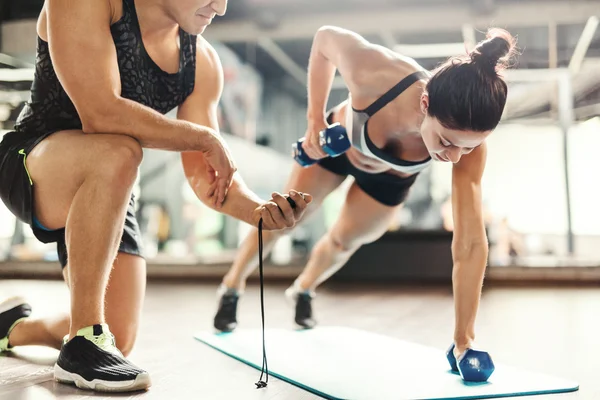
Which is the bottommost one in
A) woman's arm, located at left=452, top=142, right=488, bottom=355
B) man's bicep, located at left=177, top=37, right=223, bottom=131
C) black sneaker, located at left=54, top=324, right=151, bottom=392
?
black sneaker, located at left=54, top=324, right=151, bottom=392

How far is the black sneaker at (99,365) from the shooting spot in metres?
1.32

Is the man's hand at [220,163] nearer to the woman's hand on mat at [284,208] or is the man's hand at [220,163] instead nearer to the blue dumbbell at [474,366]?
the woman's hand on mat at [284,208]

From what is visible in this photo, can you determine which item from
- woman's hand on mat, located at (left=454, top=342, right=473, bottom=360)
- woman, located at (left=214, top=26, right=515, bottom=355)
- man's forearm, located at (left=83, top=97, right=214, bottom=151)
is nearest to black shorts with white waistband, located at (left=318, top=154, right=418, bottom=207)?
woman, located at (left=214, top=26, right=515, bottom=355)

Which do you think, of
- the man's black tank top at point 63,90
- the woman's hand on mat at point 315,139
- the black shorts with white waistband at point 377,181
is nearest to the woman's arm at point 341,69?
the woman's hand on mat at point 315,139

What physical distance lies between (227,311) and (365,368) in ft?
2.58

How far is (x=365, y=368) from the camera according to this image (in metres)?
1.62

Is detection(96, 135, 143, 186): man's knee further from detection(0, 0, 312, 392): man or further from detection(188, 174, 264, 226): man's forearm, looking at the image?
detection(188, 174, 264, 226): man's forearm

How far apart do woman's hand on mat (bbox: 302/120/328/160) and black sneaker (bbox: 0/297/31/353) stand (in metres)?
0.97

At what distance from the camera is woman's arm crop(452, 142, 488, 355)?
1.54m

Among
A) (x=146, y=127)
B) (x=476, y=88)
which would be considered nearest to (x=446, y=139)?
(x=476, y=88)

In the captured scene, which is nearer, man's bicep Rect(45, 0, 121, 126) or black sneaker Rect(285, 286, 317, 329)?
man's bicep Rect(45, 0, 121, 126)

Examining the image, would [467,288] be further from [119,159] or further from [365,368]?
[119,159]

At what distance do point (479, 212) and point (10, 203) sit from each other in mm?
1158

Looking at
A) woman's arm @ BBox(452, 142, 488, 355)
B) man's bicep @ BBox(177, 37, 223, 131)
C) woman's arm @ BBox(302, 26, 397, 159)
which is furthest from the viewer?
woman's arm @ BBox(302, 26, 397, 159)
